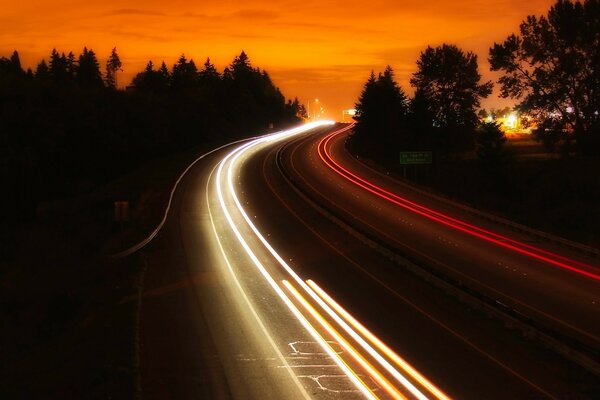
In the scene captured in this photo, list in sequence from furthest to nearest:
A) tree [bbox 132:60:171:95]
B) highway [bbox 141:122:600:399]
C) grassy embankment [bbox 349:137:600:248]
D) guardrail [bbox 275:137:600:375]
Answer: tree [bbox 132:60:171:95], grassy embankment [bbox 349:137:600:248], guardrail [bbox 275:137:600:375], highway [bbox 141:122:600:399]

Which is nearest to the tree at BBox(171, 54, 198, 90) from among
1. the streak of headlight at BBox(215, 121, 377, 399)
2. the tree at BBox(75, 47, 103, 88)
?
the tree at BBox(75, 47, 103, 88)

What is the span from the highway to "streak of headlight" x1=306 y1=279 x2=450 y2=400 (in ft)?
0.14

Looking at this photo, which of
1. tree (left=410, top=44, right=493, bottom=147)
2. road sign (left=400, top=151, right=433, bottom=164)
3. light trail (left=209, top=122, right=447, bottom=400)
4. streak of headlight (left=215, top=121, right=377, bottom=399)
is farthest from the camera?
tree (left=410, top=44, right=493, bottom=147)

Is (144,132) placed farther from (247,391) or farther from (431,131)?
(247,391)

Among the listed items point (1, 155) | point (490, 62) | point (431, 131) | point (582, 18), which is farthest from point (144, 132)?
point (582, 18)

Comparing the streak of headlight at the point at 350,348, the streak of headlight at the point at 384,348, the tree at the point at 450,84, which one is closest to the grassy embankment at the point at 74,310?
the streak of headlight at the point at 350,348

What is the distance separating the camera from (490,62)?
225ft

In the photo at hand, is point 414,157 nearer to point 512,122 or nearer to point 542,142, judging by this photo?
point 542,142

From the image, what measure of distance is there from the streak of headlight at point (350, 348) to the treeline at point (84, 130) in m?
29.9

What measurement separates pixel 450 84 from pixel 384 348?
9781cm

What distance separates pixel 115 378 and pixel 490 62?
62993 millimetres

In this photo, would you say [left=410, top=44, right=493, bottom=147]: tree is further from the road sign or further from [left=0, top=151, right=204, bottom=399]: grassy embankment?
[left=0, top=151, right=204, bottom=399]: grassy embankment

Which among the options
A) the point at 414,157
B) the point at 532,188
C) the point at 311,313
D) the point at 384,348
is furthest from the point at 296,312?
the point at 532,188

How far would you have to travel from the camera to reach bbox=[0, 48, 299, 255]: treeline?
215ft
